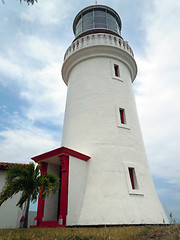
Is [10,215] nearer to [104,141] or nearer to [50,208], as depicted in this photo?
[50,208]

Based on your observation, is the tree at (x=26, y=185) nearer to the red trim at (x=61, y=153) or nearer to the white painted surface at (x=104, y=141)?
the red trim at (x=61, y=153)

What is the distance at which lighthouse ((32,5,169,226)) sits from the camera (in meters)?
8.15

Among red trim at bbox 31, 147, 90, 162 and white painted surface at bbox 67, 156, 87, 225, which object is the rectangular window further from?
white painted surface at bbox 67, 156, 87, 225

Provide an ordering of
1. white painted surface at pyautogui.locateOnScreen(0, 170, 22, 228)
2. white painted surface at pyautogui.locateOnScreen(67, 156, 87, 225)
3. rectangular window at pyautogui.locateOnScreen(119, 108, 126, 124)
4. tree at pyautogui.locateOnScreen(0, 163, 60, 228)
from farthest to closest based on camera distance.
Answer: rectangular window at pyautogui.locateOnScreen(119, 108, 126, 124) → white painted surface at pyautogui.locateOnScreen(0, 170, 22, 228) → white painted surface at pyautogui.locateOnScreen(67, 156, 87, 225) → tree at pyautogui.locateOnScreen(0, 163, 60, 228)

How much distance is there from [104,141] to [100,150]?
0.55 meters

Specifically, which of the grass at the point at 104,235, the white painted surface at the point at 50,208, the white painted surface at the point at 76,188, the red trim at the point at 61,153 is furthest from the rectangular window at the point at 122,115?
the grass at the point at 104,235

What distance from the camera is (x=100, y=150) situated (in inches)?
381

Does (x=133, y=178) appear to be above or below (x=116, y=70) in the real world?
below

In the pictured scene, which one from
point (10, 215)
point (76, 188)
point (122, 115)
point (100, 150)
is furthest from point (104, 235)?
point (122, 115)

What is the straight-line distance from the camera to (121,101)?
11.5 meters

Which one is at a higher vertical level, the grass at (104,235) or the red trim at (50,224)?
the red trim at (50,224)

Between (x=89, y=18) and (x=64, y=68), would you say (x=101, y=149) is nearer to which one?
(x=64, y=68)

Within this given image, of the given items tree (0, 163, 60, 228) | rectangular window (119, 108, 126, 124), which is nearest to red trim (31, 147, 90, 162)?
tree (0, 163, 60, 228)

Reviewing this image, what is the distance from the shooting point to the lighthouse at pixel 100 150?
815 centimetres
